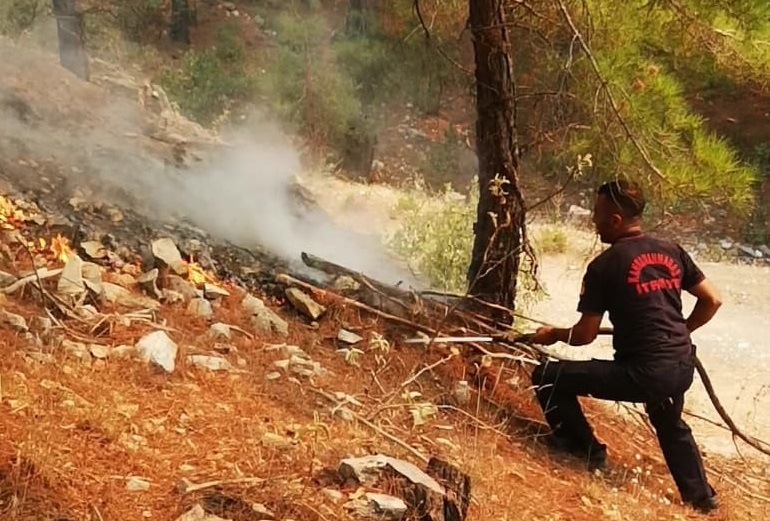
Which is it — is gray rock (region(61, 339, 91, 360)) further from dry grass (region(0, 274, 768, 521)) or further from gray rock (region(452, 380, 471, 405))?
gray rock (region(452, 380, 471, 405))

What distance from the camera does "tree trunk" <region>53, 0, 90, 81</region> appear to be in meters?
9.57

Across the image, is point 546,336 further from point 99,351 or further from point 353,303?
point 99,351

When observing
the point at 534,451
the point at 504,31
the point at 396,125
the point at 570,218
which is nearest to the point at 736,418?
the point at 534,451

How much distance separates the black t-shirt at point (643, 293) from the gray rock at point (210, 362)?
1.52 meters

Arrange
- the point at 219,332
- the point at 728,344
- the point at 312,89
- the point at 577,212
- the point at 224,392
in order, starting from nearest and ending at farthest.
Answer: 1. the point at 224,392
2. the point at 219,332
3. the point at 728,344
4. the point at 577,212
5. the point at 312,89

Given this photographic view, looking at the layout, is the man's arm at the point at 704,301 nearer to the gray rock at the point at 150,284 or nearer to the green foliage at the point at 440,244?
the gray rock at the point at 150,284

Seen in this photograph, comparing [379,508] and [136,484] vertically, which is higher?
[379,508]

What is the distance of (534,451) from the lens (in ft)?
12.6

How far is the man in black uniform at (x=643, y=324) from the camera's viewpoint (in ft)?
11.5

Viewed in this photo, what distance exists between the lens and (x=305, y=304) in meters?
4.79

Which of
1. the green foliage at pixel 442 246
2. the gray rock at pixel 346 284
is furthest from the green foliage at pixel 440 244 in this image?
the gray rock at pixel 346 284

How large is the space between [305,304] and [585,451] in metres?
1.72

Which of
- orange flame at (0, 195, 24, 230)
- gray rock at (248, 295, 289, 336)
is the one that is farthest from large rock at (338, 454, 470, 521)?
orange flame at (0, 195, 24, 230)

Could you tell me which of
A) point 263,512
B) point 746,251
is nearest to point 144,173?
point 263,512
